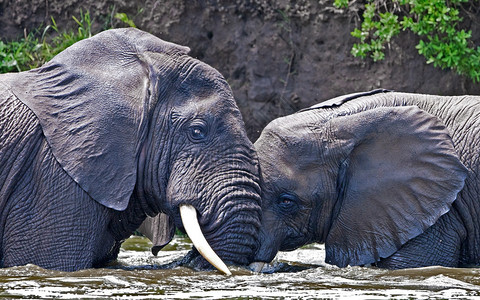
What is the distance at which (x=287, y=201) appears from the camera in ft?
23.6

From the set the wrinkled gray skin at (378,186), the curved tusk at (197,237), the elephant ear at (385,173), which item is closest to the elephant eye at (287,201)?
the wrinkled gray skin at (378,186)

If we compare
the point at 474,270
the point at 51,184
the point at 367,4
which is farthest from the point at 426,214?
the point at 367,4

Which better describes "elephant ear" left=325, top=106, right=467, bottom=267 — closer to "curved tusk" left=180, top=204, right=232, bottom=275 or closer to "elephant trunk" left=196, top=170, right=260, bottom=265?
"elephant trunk" left=196, top=170, right=260, bottom=265

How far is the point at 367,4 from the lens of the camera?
10172mm

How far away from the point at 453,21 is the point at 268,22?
1984 millimetres

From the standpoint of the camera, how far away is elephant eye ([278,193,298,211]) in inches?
282

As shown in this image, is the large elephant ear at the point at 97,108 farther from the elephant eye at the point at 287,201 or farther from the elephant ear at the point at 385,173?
the elephant ear at the point at 385,173

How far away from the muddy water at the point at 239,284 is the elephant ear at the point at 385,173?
31 centimetres

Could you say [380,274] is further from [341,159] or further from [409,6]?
[409,6]

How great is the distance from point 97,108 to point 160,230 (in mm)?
1284

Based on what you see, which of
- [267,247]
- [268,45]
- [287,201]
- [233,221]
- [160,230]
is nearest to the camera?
[233,221]

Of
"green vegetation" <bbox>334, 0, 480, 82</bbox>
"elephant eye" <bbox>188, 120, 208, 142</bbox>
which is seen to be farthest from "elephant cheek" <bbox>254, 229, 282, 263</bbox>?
"green vegetation" <bbox>334, 0, 480, 82</bbox>

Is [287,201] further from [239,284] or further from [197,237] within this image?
[239,284]

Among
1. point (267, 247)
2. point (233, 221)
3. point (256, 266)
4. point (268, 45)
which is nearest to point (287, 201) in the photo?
point (267, 247)
